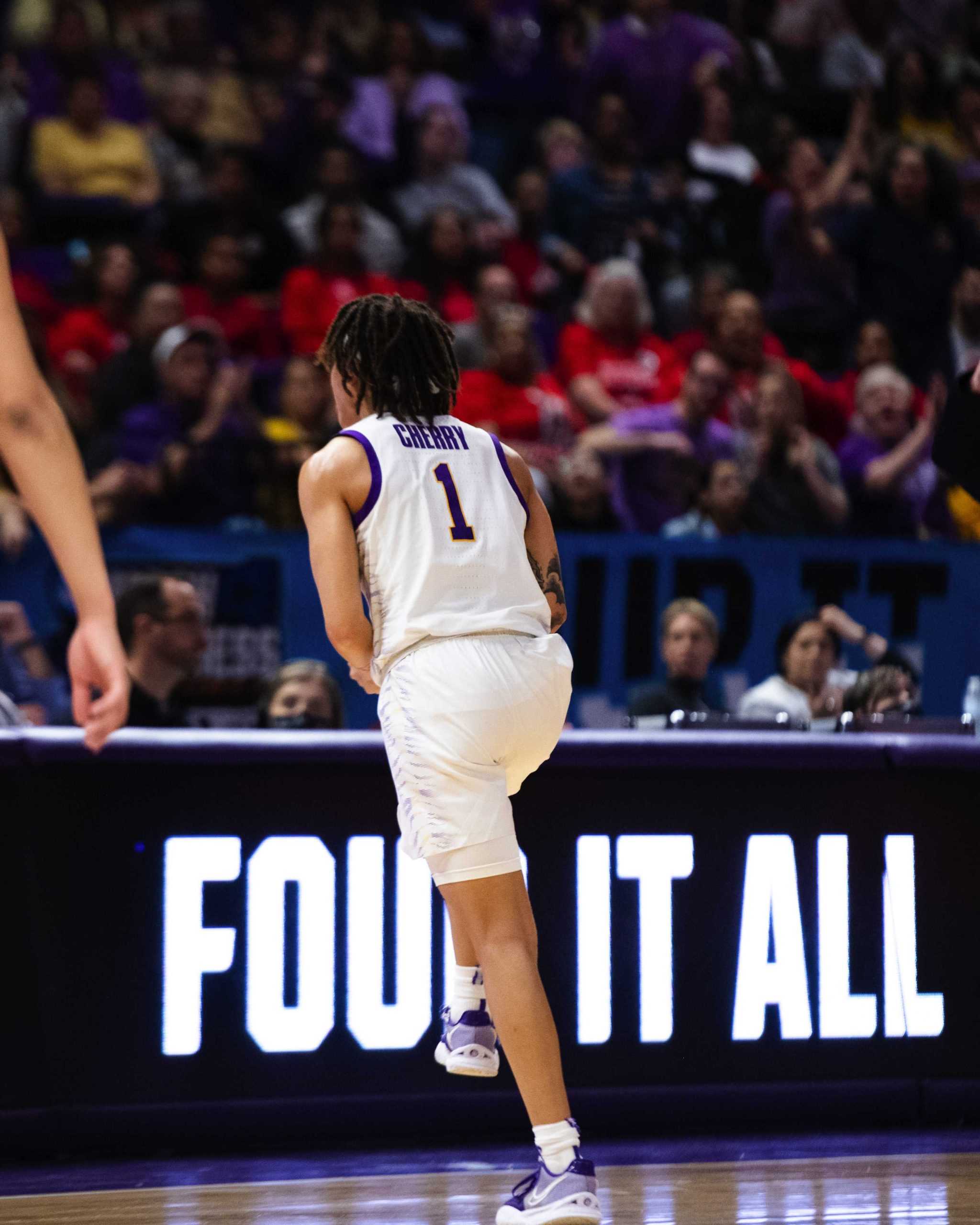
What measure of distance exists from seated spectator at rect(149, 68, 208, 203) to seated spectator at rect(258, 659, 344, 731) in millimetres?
5210

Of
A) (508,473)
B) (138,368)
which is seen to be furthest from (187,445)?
(508,473)

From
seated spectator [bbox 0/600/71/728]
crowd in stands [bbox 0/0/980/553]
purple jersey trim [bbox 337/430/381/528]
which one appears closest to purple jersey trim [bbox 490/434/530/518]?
purple jersey trim [bbox 337/430/381/528]

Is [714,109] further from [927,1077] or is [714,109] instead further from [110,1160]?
[110,1160]

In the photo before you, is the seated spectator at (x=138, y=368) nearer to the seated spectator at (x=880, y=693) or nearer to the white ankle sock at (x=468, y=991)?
the seated spectator at (x=880, y=693)

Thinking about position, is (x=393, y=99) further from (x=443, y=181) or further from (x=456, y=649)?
(x=456, y=649)

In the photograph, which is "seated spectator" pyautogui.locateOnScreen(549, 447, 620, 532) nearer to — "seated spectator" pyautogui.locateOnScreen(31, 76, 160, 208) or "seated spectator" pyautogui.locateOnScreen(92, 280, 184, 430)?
"seated spectator" pyautogui.locateOnScreen(92, 280, 184, 430)

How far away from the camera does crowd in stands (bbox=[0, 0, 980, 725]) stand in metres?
8.02

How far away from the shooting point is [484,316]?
902cm

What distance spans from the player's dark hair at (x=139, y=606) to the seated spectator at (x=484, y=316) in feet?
11.1

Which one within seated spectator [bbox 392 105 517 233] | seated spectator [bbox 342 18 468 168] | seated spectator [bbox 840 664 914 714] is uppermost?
seated spectator [bbox 342 18 468 168]

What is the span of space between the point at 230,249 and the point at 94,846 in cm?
576

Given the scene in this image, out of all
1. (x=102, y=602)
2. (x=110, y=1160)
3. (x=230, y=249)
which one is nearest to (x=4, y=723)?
(x=110, y=1160)

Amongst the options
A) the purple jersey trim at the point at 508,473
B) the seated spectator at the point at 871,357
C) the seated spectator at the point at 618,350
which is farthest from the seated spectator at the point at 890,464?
the purple jersey trim at the point at 508,473

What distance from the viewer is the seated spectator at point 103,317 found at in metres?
8.83
